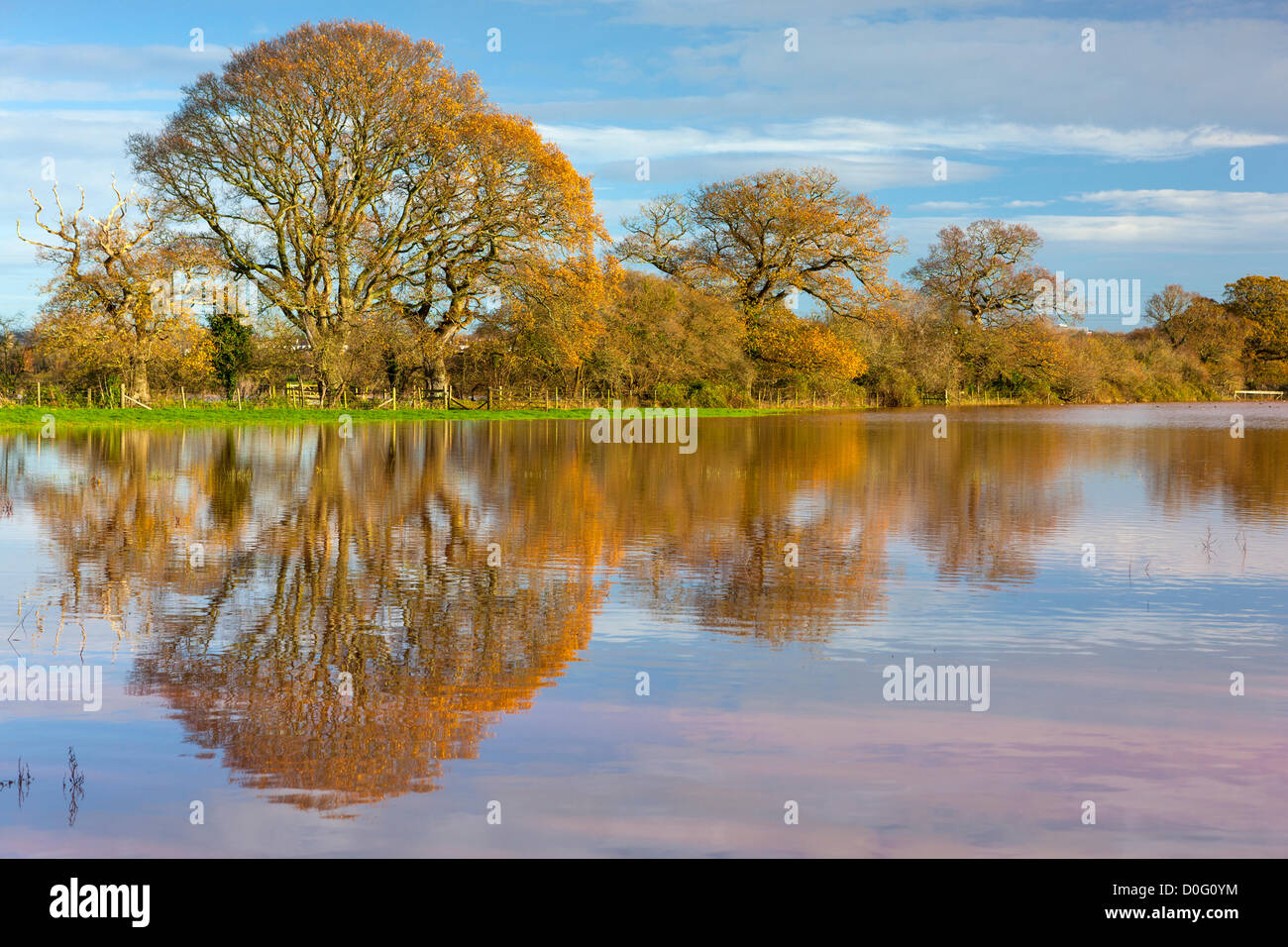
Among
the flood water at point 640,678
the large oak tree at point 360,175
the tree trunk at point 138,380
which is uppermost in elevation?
the large oak tree at point 360,175

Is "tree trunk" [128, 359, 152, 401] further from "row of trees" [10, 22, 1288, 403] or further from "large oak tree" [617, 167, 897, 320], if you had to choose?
"large oak tree" [617, 167, 897, 320]

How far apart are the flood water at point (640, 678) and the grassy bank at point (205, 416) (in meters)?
30.3

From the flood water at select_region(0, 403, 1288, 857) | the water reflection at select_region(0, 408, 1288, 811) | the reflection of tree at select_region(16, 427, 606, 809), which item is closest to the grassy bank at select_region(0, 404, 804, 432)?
the water reflection at select_region(0, 408, 1288, 811)

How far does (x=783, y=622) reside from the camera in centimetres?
1003

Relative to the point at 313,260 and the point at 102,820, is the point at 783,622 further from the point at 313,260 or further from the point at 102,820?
the point at 313,260

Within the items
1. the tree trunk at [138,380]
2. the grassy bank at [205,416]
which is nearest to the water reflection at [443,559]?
the grassy bank at [205,416]

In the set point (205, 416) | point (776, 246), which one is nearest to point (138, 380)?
point (205, 416)

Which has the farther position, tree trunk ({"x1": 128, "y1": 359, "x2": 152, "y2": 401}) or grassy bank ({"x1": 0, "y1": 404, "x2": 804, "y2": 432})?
tree trunk ({"x1": 128, "y1": 359, "x2": 152, "y2": 401})

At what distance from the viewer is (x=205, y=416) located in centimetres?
5094

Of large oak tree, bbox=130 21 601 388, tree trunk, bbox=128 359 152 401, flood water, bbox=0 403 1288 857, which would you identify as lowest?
flood water, bbox=0 403 1288 857

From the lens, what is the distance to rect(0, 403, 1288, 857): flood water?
215 inches

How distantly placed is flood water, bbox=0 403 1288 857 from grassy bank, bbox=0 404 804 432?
30.3 m

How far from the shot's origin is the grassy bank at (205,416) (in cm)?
4669

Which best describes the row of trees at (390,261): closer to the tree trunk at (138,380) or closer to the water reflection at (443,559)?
the tree trunk at (138,380)
